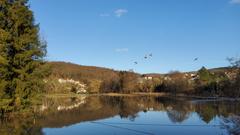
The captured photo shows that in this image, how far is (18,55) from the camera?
26.2 m

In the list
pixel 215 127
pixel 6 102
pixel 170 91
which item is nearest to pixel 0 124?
pixel 6 102

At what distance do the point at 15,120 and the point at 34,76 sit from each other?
157 inches

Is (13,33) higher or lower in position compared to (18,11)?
lower

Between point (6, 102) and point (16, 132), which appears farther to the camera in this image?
point (6, 102)

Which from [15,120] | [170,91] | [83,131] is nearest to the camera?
[83,131]

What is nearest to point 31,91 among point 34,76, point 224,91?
point 34,76

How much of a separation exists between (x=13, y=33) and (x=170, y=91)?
257ft

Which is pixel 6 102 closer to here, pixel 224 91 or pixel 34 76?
pixel 34 76

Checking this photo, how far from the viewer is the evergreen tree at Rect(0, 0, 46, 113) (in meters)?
25.5

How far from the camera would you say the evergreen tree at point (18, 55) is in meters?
25.5

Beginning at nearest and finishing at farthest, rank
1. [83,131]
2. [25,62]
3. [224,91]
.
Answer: [83,131]
[25,62]
[224,91]

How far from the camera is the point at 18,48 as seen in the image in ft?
86.0

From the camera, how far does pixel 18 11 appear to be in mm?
26453

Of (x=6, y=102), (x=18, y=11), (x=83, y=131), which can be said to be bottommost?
(x=83, y=131)
